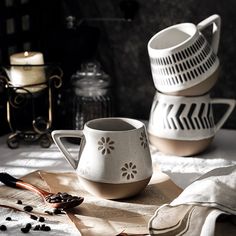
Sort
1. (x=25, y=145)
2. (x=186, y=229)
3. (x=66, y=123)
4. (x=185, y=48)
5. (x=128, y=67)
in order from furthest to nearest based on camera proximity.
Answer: (x=128, y=67) < (x=66, y=123) < (x=25, y=145) < (x=185, y=48) < (x=186, y=229)

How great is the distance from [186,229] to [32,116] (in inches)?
22.6

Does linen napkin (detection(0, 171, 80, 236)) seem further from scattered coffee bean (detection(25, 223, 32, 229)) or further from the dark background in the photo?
the dark background

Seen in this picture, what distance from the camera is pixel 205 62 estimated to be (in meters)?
1.15

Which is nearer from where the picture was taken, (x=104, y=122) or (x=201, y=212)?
(x=201, y=212)

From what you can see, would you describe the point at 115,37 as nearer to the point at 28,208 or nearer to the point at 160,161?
the point at 160,161

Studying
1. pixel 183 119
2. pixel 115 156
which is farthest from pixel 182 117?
pixel 115 156

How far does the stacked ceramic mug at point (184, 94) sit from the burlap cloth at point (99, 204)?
5.0 inches

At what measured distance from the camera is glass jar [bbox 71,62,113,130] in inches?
50.0

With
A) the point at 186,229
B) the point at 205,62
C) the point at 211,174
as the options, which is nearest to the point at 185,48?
the point at 205,62

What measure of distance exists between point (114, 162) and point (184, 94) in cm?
29

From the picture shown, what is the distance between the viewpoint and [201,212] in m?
0.84

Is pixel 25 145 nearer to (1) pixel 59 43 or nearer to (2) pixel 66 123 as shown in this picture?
(2) pixel 66 123

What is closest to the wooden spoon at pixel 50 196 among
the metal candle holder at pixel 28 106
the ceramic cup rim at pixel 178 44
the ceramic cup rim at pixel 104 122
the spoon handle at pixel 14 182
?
the spoon handle at pixel 14 182

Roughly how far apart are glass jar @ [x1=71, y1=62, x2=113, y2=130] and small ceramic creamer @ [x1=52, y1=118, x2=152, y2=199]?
33 centimetres
